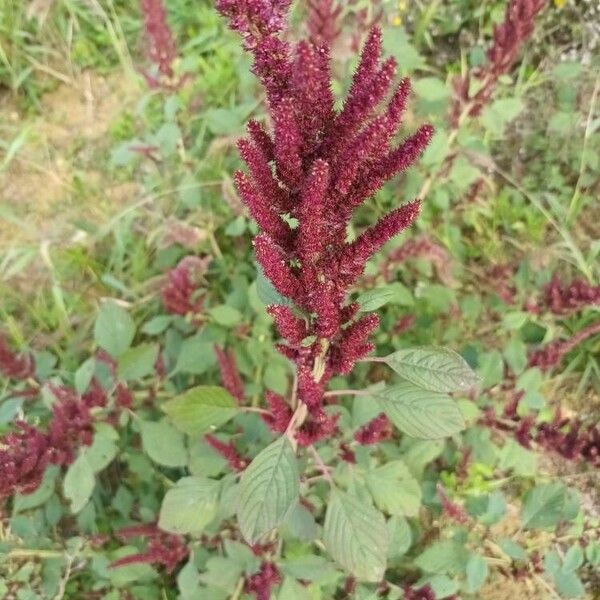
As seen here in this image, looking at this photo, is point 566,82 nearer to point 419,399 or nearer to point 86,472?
point 419,399

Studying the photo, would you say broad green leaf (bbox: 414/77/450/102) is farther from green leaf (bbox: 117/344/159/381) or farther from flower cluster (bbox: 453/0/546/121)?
green leaf (bbox: 117/344/159/381)

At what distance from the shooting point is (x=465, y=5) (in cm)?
295

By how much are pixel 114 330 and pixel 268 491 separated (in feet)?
2.81

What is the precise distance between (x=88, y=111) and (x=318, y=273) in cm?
251

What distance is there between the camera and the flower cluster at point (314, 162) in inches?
33.2

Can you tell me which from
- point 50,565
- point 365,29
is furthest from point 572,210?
point 50,565

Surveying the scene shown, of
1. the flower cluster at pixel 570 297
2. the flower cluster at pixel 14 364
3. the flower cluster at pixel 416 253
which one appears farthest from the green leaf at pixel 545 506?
the flower cluster at pixel 14 364

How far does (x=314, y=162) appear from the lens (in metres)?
0.84

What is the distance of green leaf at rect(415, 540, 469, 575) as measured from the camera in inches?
67.1

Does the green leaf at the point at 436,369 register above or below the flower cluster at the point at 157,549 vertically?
above

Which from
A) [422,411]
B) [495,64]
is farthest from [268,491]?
[495,64]

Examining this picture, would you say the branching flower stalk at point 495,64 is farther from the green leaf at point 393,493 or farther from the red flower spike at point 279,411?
the red flower spike at point 279,411

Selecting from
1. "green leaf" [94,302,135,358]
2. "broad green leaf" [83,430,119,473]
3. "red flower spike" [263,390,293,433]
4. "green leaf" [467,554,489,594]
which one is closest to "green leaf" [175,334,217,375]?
"green leaf" [94,302,135,358]

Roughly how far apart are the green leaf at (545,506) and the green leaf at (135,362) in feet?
3.45
